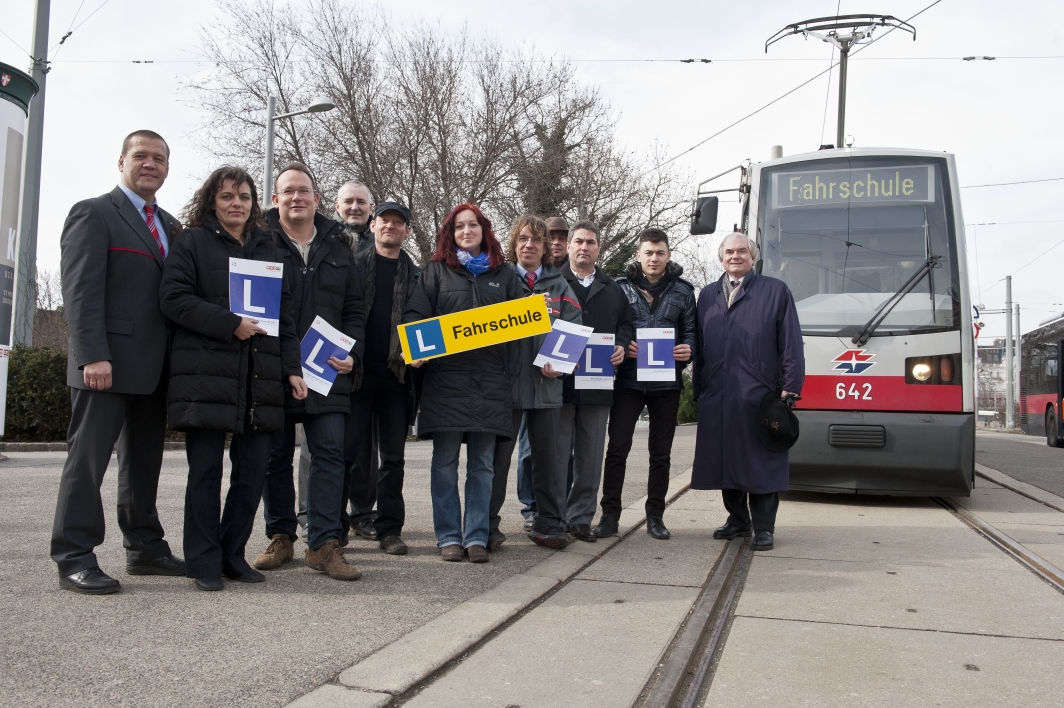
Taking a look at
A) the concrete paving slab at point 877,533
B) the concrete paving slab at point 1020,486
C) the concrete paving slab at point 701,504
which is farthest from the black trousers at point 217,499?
the concrete paving slab at point 1020,486

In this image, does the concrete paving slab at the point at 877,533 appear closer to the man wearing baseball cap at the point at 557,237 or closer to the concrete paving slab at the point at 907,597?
the concrete paving slab at the point at 907,597

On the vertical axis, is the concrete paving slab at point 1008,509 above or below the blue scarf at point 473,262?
below

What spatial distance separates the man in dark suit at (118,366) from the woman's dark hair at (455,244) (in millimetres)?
1495

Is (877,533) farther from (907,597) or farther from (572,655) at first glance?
(572,655)

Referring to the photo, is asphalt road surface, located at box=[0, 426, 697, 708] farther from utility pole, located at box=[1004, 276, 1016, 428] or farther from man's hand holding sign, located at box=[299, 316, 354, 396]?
utility pole, located at box=[1004, 276, 1016, 428]

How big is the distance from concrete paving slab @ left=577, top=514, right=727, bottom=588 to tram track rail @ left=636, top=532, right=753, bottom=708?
134 millimetres

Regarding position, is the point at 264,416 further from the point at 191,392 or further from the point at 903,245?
the point at 903,245

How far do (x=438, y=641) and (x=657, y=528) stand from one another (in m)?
2.91

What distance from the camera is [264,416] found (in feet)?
14.1

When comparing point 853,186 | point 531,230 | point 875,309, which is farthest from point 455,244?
point 853,186

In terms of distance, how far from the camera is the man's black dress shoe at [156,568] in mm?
4402

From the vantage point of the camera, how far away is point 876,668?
3.37m

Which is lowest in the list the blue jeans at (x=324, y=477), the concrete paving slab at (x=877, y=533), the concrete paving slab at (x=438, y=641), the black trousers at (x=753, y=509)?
the concrete paving slab at (x=438, y=641)

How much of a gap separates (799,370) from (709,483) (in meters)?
0.97
